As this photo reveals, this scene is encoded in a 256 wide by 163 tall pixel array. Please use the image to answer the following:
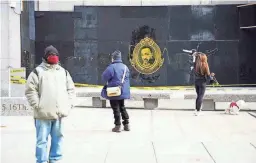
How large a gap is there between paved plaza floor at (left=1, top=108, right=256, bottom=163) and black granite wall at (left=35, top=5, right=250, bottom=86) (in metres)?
10.8

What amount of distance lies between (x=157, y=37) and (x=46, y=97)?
689 inches

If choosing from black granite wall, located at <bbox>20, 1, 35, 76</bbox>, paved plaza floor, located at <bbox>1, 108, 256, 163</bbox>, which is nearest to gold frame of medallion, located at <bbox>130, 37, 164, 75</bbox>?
black granite wall, located at <bbox>20, 1, 35, 76</bbox>

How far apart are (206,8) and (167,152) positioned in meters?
16.8

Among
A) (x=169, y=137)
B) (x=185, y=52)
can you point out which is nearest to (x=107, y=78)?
(x=169, y=137)

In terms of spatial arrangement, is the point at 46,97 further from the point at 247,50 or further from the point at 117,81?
the point at 247,50

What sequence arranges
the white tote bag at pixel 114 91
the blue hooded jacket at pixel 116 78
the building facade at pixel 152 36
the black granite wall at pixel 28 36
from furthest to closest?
1. the building facade at pixel 152 36
2. the black granite wall at pixel 28 36
3. the blue hooded jacket at pixel 116 78
4. the white tote bag at pixel 114 91

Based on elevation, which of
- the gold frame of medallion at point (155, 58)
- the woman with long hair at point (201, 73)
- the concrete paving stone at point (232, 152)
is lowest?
the concrete paving stone at point (232, 152)

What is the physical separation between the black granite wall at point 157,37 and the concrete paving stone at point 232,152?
15018mm

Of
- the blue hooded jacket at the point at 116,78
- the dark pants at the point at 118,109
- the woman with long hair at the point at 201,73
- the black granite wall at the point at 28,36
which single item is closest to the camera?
the blue hooded jacket at the point at 116,78

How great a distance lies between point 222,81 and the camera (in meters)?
22.8

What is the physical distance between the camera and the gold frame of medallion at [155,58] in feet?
75.0

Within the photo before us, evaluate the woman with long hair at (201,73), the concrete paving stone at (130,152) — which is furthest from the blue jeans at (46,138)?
the woman with long hair at (201,73)

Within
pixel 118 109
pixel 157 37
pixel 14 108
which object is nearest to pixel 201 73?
pixel 118 109

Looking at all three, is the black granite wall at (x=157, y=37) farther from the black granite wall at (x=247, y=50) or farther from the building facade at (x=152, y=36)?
the black granite wall at (x=247, y=50)
